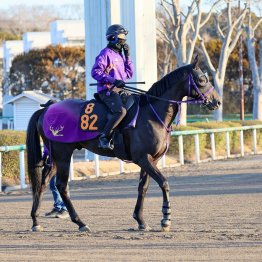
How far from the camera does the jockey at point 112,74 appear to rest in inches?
421

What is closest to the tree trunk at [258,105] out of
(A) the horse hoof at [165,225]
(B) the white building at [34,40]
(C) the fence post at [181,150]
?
(C) the fence post at [181,150]

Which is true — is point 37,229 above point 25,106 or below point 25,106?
above

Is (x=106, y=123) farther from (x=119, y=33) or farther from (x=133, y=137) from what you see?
(x=119, y=33)

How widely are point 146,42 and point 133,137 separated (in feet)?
45.8

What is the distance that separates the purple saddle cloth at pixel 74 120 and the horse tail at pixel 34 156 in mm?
221

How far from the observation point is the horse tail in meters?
11.2

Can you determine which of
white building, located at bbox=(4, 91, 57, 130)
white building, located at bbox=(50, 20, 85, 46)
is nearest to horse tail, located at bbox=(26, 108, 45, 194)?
white building, located at bbox=(4, 91, 57, 130)

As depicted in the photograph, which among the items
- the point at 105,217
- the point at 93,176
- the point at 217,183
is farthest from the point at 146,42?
the point at 105,217

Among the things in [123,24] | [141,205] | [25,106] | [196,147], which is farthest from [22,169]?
[25,106]

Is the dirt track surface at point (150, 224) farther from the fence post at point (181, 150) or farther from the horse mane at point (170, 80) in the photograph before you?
the fence post at point (181, 150)

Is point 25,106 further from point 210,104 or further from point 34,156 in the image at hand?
point 210,104

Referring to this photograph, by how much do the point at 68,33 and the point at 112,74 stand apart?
69.0m

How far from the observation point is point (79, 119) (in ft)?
36.2

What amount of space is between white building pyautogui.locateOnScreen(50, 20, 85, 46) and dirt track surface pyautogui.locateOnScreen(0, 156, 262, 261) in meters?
60.9
